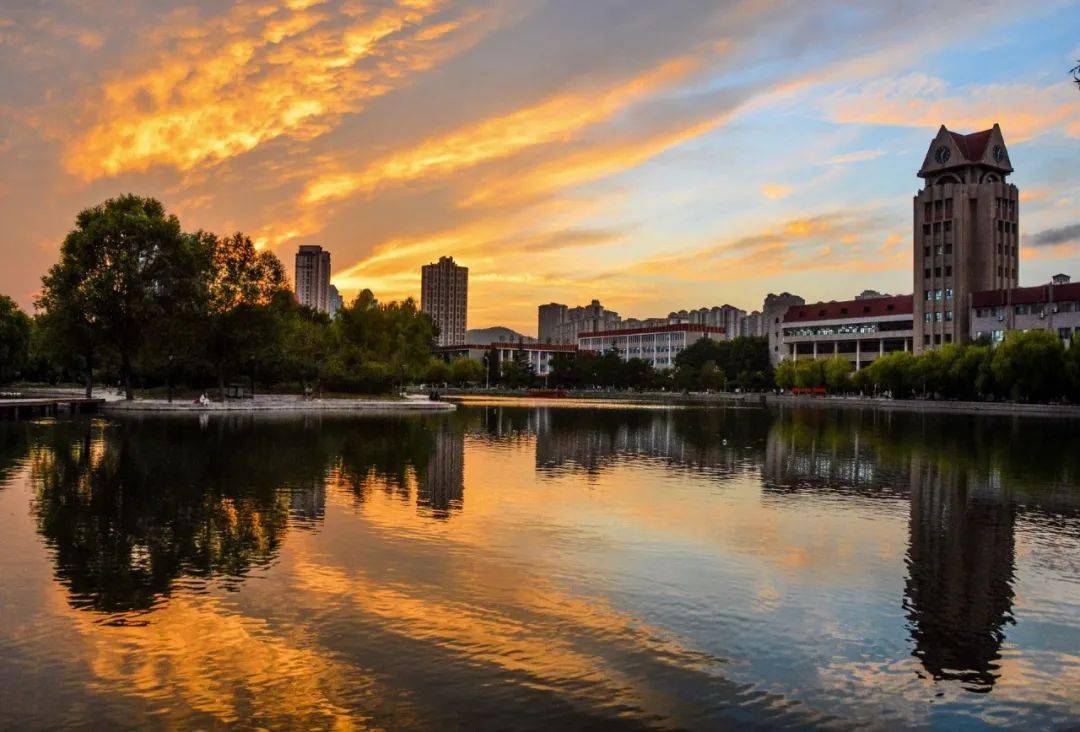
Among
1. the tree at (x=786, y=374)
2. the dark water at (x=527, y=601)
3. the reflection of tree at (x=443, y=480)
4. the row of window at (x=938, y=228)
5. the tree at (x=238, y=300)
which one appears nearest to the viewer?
the dark water at (x=527, y=601)

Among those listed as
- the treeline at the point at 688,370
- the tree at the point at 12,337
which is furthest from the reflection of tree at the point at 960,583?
the treeline at the point at 688,370

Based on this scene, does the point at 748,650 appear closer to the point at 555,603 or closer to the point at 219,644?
the point at 555,603

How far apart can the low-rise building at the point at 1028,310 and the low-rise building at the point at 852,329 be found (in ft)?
59.1

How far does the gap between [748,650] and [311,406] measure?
67921 mm

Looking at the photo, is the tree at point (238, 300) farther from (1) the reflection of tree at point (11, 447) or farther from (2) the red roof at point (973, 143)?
(2) the red roof at point (973, 143)

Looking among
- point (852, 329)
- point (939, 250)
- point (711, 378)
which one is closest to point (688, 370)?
point (711, 378)

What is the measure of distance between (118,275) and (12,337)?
107 feet

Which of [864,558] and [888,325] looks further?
[888,325]

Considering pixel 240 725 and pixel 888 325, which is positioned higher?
pixel 888 325

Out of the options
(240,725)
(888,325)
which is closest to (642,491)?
(240,725)

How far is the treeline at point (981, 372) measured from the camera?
87.5m

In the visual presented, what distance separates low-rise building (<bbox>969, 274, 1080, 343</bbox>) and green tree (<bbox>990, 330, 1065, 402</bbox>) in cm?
1931

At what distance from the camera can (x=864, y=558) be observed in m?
16.7

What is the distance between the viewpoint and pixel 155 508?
2059cm
